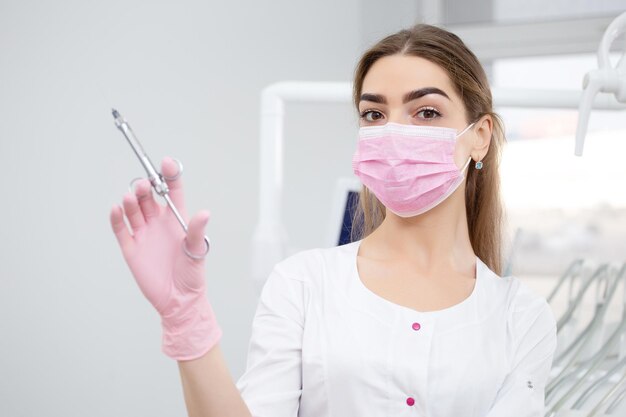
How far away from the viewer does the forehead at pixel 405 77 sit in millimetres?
1465

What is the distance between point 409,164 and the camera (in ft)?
4.85

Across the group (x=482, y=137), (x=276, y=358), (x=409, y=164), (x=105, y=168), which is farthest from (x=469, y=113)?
(x=105, y=168)

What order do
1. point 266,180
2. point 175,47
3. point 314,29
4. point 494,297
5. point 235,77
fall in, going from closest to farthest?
point 494,297 < point 266,180 < point 175,47 < point 235,77 < point 314,29

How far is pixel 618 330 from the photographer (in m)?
1.84

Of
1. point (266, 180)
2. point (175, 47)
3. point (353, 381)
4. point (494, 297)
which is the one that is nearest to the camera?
point (353, 381)

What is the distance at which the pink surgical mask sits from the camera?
1469mm

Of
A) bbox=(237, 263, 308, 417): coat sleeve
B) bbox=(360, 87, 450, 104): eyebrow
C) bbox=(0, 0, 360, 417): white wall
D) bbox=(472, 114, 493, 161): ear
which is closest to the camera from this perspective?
bbox=(237, 263, 308, 417): coat sleeve

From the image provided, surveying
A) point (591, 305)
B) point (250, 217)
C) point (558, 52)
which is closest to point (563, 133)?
point (558, 52)

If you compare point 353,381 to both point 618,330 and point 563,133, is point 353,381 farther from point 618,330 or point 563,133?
point 563,133

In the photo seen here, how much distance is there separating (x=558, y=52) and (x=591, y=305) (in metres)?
1.14

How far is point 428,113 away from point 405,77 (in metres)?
0.08

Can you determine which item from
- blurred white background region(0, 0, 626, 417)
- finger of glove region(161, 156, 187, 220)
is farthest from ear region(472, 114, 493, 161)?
blurred white background region(0, 0, 626, 417)

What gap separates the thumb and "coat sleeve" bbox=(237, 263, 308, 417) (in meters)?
0.36

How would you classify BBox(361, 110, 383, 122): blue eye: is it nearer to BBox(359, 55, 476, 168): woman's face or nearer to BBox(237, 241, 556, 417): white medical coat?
BBox(359, 55, 476, 168): woman's face
